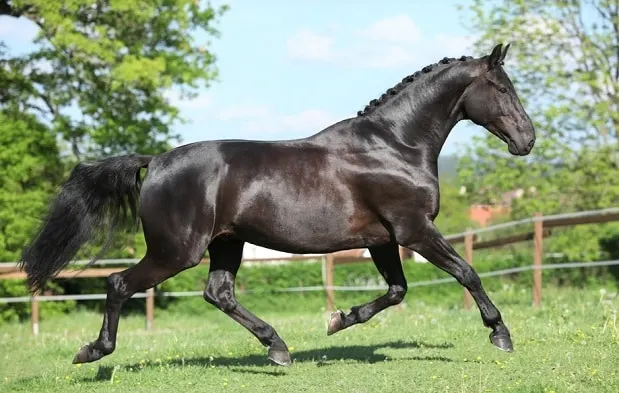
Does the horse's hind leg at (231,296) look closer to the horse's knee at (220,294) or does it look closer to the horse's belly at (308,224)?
the horse's knee at (220,294)

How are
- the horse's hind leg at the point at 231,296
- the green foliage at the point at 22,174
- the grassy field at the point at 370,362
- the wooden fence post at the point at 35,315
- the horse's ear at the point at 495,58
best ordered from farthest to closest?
the green foliage at the point at 22,174 < the wooden fence post at the point at 35,315 < the horse's ear at the point at 495,58 < the horse's hind leg at the point at 231,296 < the grassy field at the point at 370,362

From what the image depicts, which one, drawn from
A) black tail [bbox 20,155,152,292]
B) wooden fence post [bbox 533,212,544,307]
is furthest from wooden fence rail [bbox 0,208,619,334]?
black tail [bbox 20,155,152,292]

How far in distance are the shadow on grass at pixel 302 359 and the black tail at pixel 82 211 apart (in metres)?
0.97

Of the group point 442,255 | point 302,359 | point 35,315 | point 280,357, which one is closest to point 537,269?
point 302,359

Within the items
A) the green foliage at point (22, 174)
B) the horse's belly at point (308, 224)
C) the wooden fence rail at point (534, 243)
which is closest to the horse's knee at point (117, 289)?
the horse's belly at point (308, 224)

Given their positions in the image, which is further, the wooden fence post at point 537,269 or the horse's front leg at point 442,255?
the wooden fence post at point 537,269

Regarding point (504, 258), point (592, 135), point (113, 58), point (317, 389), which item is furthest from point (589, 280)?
point (317, 389)

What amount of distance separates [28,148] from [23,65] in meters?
2.71

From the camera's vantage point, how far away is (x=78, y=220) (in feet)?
22.2

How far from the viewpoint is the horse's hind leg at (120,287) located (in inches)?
249

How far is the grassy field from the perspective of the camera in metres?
5.62

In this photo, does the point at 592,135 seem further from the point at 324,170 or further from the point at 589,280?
the point at 324,170

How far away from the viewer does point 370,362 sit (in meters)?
6.71

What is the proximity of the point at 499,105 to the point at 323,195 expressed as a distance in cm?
154
